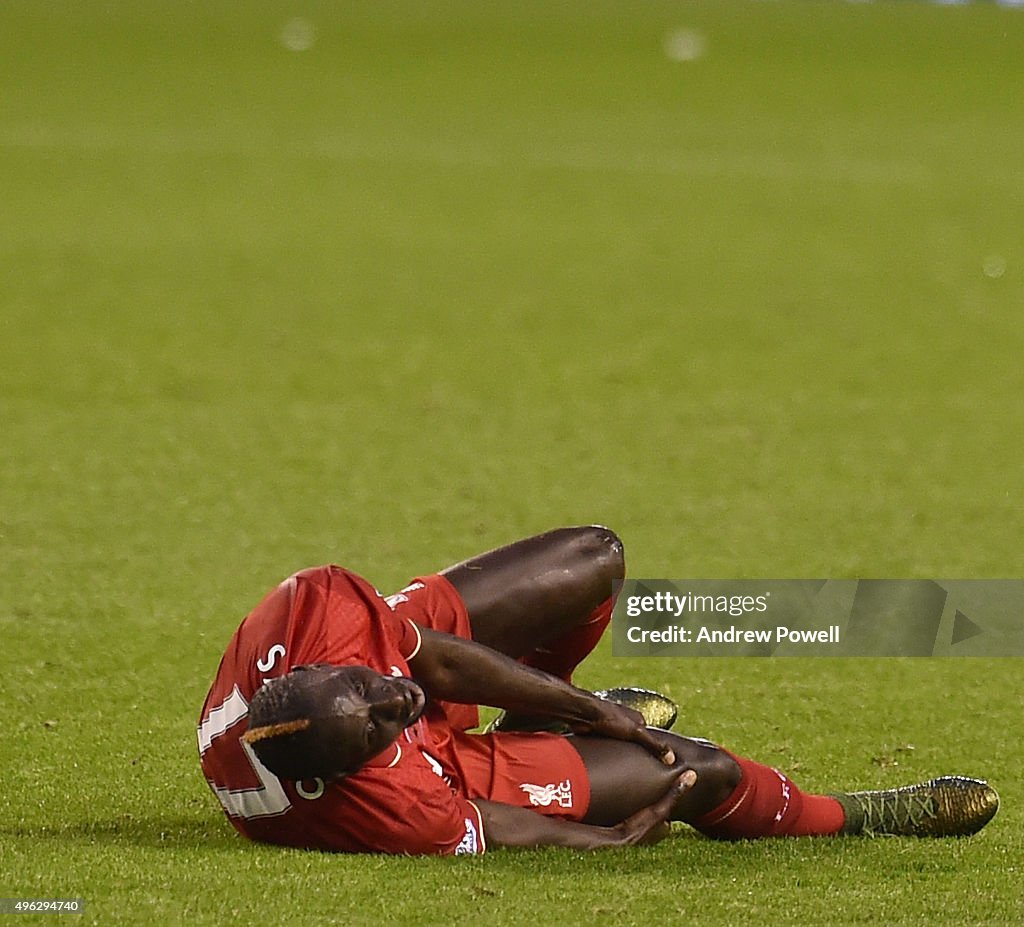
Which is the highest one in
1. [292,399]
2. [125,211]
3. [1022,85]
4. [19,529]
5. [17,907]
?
[1022,85]

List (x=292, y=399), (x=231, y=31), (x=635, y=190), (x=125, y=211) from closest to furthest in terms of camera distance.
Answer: (x=292, y=399) < (x=125, y=211) < (x=635, y=190) < (x=231, y=31)

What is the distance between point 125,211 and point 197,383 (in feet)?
19.1

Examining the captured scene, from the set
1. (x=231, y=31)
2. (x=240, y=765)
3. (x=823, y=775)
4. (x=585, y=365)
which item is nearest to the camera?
(x=240, y=765)

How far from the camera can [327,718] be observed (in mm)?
3934

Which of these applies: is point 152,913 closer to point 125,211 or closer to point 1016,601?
point 1016,601

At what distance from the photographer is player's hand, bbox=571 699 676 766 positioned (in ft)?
14.7

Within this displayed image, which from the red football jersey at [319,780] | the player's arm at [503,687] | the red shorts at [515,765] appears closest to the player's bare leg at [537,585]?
the red shorts at [515,765]

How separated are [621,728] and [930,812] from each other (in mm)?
799

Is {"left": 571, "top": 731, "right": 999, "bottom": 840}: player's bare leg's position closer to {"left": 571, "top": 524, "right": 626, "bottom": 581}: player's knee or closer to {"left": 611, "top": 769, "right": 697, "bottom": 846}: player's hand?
{"left": 611, "top": 769, "right": 697, "bottom": 846}: player's hand

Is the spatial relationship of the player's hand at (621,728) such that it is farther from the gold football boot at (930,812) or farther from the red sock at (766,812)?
the gold football boot at (930,812)

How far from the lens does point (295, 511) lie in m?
8.10

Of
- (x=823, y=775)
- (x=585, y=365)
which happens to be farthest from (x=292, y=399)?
(x=823, y=775)

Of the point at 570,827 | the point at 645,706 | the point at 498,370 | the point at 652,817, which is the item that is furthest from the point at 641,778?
the point at 498,370

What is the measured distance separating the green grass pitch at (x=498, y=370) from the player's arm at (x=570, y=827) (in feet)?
0.21
